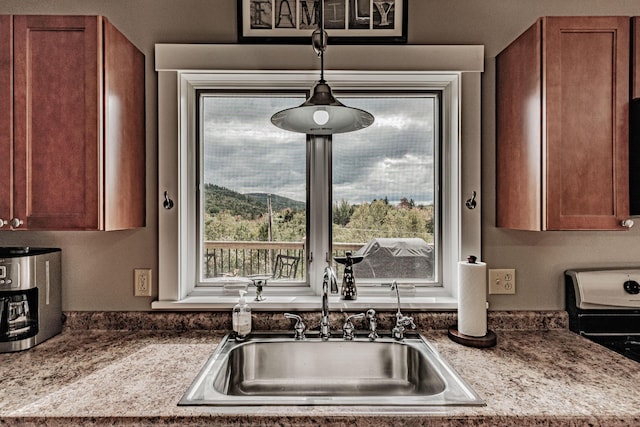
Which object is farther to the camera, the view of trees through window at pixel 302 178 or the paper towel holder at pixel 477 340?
the view of trees through window at pixel 302 178

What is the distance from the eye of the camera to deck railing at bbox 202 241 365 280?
75.5 inches

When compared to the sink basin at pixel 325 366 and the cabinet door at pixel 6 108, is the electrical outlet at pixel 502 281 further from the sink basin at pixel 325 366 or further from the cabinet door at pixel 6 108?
the cabinet door at pixel 6 108

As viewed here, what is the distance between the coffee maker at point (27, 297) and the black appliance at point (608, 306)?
7.17ft

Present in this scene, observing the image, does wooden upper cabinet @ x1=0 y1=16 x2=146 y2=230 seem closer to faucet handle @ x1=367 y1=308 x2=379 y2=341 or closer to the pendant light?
the pendant light

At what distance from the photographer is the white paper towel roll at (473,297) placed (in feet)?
4.93

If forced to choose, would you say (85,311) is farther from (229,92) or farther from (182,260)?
(229,92)

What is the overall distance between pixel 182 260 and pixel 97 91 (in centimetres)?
78

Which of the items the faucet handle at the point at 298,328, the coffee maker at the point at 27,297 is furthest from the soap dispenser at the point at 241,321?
the coffee maker at the point at 27,297

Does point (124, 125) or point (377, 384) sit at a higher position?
point (124, 125)

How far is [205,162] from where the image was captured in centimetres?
189

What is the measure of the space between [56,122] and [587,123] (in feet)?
6.25

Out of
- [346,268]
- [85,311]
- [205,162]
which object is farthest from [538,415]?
[85,311]

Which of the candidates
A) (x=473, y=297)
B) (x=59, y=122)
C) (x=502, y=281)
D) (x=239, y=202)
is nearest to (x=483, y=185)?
(x=502, y=281)

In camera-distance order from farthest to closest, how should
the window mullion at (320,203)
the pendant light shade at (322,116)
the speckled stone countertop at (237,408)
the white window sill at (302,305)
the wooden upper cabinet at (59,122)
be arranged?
the window mullion at (320,203) → the white window sill at (302,305) → the wooden upper cabinet at (59,122) → the pendant light shade at (322,116) → the speckled stone countertop at (237,408)
